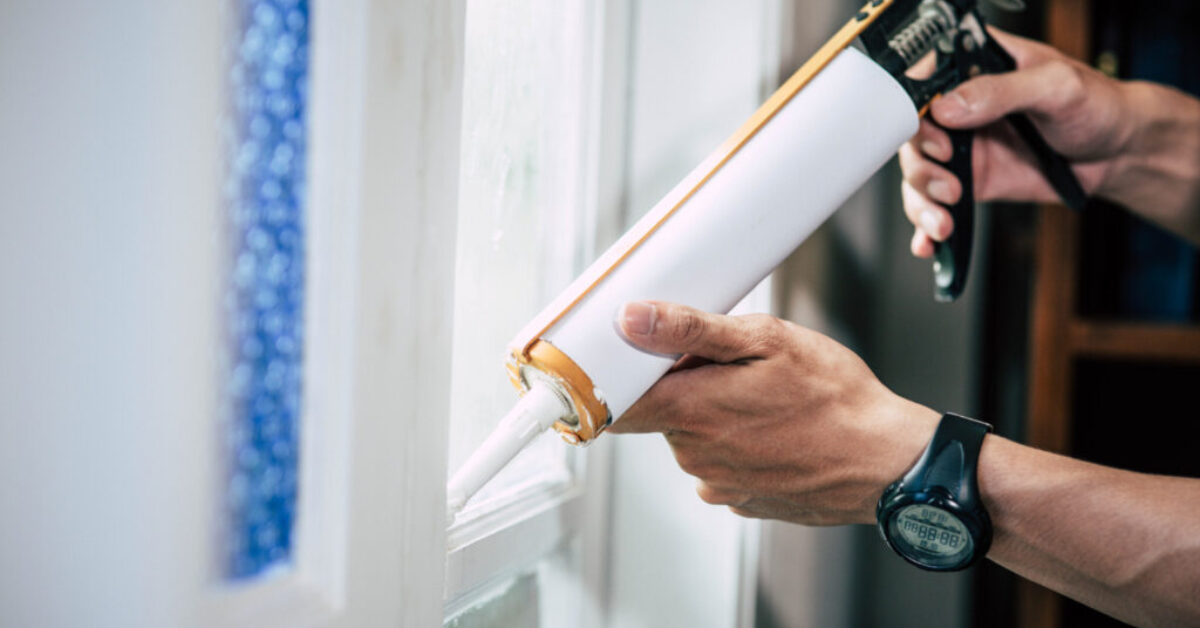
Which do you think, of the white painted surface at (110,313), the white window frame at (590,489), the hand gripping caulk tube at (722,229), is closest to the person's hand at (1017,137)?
the hand gripping caulk tube at (722,229)

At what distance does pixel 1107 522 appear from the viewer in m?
0.48

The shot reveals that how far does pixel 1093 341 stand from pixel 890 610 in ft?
1.52

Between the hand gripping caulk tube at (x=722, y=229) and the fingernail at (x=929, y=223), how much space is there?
0.19 meters

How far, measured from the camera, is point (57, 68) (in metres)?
0.23

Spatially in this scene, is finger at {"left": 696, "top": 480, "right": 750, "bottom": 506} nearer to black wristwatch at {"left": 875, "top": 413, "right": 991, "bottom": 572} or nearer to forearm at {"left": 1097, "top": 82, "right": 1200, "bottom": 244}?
black wristwatch at {"left": 875, "top": 413, "right": 991, "bottom": 572}

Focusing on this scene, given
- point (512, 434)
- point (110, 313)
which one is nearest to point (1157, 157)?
point (512, 434)

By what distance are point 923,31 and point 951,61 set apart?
2.6 inches

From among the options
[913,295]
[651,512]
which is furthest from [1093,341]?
[651,512]

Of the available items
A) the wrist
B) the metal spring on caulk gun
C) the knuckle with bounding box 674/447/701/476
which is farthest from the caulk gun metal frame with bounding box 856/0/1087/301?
the knuckle with bounding box 674/447/701/476

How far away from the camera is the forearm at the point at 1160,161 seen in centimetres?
84

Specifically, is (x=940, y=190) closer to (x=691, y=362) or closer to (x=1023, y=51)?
(x=1023, y=51)

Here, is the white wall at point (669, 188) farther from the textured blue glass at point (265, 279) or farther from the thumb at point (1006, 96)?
the textured blue glass at point (265, 279)

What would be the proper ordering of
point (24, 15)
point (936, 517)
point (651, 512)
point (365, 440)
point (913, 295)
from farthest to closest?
point (913, 295), point (651, 512), point (936, 517), point (365, 440), point (24, 15)

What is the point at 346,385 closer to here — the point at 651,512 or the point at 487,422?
the point at 487,422
